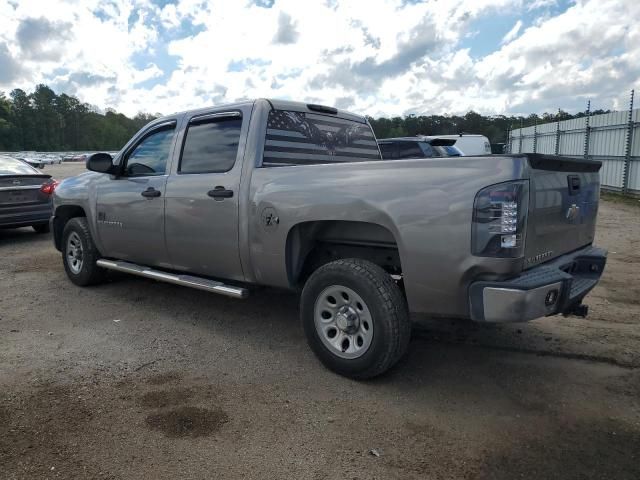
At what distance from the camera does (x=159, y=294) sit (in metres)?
5.64

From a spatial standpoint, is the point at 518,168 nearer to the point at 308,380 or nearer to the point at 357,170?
the point at 357,170

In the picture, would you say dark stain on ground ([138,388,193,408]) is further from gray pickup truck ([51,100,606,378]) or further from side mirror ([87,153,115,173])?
side mirror ([87,153,115,173])

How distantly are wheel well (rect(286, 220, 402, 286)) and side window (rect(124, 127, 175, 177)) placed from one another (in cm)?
175

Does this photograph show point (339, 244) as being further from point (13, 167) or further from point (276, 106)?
point (13, 167)

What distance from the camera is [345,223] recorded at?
359 centimetres

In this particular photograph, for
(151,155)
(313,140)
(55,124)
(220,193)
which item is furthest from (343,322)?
(55,124)

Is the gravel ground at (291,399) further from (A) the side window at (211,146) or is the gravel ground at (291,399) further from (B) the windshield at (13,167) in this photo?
(B) the windshield at (13,167)

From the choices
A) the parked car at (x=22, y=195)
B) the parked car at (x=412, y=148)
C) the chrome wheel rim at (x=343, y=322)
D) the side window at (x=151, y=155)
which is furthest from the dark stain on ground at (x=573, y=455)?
the parked car at (x=412, y=148)

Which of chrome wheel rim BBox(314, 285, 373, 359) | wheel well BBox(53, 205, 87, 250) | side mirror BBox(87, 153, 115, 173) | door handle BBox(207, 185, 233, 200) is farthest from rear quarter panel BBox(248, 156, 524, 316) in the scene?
wheel well BBox(53, 205, 87, 250)

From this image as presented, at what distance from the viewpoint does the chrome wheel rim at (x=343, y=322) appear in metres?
3.36

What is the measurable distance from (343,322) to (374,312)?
30 centimetres

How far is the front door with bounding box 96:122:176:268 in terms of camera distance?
471 centimetres

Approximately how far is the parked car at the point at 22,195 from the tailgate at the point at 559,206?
8.44 metres

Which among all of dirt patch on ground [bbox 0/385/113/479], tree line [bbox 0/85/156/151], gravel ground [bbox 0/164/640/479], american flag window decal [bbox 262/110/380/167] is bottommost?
gravel ground [bbox 0/164/640/479]
